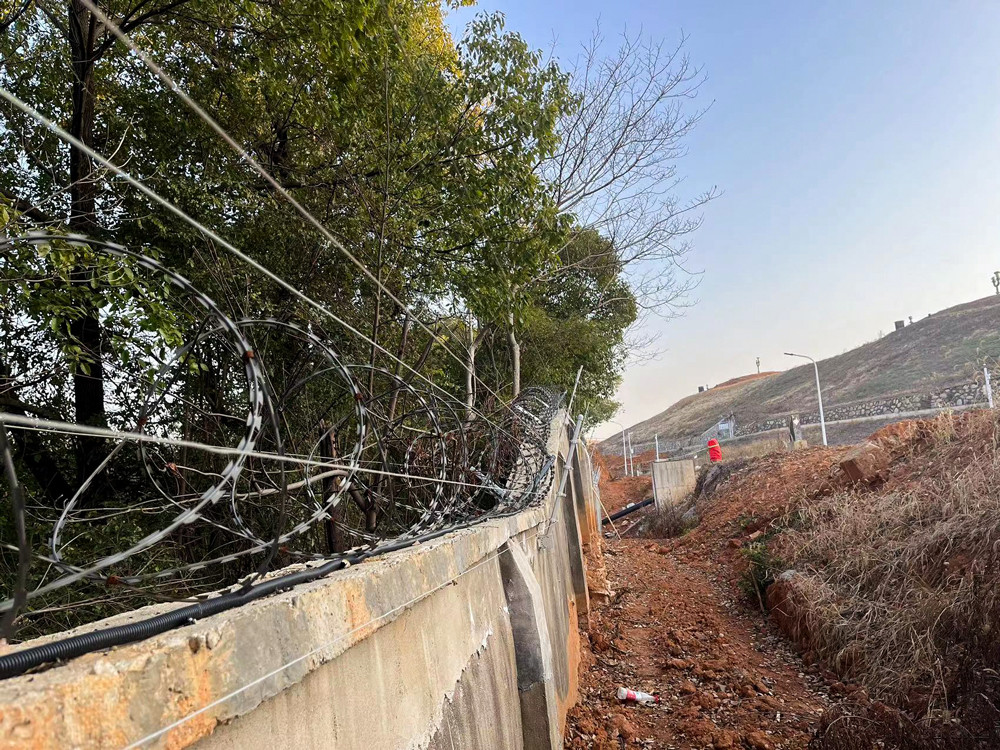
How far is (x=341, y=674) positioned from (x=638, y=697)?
529cm

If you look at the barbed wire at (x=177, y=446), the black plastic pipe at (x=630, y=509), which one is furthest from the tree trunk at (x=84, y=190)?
the black plastic pipe at (x=630, y=509)

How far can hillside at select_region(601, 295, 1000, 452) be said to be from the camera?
2853cm

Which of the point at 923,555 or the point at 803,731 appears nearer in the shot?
the point at 803,731

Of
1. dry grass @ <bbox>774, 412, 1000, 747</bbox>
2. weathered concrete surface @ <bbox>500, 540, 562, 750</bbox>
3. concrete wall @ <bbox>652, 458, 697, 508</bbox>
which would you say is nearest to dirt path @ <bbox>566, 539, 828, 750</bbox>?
dry grass @ <bbox>774, 412, 1000, 747</bbox>

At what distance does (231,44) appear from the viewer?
232 inches

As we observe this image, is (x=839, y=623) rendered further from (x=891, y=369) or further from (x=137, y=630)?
(x=891, y=369)

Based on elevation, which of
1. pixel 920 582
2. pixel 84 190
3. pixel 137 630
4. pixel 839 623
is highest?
pixel 84 190

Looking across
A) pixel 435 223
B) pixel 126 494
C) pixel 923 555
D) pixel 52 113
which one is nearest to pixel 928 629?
pixel 923 555

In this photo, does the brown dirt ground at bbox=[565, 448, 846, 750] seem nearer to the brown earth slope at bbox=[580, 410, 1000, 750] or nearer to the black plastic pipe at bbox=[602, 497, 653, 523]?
the brown earth slope at bbox=[580, 410, 1000, 750]

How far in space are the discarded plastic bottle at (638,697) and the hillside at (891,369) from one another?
22734 millimetres

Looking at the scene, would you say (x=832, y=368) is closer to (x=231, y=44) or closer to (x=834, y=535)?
(x=834, y=535)

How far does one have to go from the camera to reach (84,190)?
A: 5320mm

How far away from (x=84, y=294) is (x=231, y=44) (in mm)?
2984

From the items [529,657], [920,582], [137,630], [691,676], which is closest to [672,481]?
[691,676]
